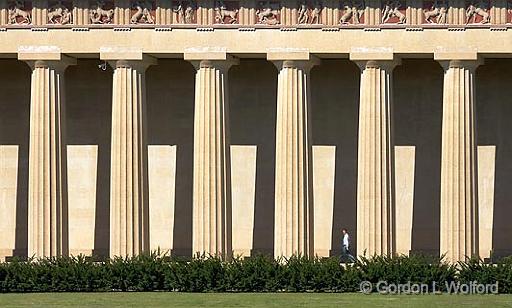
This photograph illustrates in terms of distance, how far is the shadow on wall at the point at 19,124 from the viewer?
10056 centimetres

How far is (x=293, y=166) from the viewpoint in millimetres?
92000

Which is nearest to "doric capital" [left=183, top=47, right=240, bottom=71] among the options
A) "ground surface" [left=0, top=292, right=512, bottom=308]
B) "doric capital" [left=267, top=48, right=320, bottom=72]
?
"doric capital" [left=267, top=48, right=320, bottom=72]

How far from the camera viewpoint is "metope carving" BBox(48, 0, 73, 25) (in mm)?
93062

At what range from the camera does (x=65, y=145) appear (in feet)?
309

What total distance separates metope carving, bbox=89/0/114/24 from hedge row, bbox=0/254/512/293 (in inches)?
566

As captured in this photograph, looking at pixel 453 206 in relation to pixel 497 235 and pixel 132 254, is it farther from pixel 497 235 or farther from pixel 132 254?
pixel 132 254

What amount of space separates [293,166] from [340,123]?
27.2 ft

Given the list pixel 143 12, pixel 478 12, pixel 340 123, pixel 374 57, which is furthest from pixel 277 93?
pixel 478 12

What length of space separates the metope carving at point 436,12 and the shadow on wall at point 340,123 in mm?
8456

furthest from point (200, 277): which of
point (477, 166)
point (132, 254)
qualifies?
point (477, 166)

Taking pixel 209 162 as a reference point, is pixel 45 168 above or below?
below

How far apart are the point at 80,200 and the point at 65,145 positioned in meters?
7.11

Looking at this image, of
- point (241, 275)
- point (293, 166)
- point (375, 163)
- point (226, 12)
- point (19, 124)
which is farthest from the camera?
point (19, 124)

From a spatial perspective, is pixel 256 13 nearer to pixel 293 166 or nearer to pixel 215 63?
pixel 215 63
